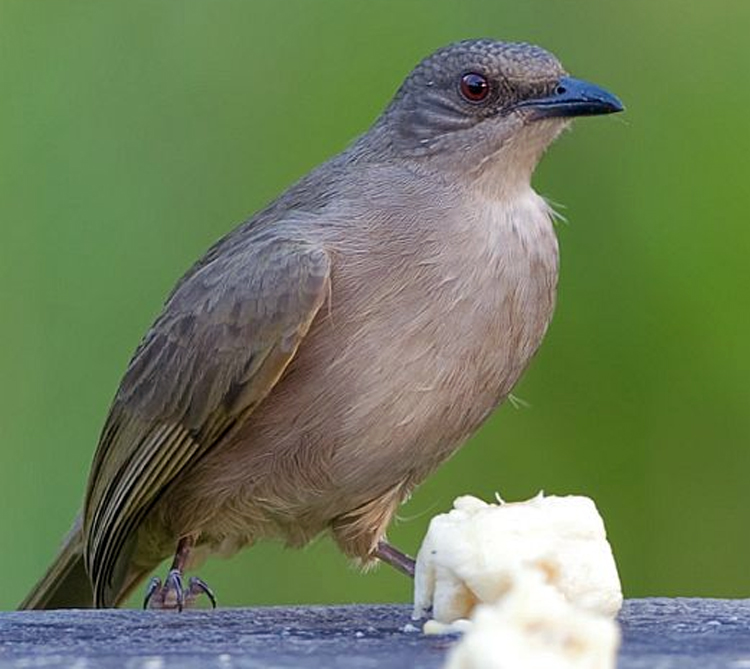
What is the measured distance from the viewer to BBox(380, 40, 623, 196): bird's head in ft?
18.4

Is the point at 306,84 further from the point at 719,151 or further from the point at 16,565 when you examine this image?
the point at 16,565

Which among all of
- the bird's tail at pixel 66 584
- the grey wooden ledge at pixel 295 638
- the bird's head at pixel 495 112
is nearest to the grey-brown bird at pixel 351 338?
the bird's head at pixel 495 112

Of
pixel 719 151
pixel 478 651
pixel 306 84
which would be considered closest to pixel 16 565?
pixel 306 84

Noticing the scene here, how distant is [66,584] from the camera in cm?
634

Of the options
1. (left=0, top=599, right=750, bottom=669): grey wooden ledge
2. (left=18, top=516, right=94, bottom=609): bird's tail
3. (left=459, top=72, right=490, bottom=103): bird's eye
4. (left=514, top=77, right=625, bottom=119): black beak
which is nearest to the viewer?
(left=0, top=599, right=750, bottom=669): grey wooden ledge

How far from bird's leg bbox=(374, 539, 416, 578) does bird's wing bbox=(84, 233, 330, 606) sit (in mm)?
690

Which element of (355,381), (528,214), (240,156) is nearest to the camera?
(355,381)

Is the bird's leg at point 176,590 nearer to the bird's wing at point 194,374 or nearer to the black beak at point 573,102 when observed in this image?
the bird's wing at point 194,374

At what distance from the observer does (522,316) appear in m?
5.50

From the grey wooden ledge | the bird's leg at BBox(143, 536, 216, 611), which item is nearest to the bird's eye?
the bird's leg at BBox(143, 536, 216, 611)

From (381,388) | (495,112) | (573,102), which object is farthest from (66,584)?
(573,102)

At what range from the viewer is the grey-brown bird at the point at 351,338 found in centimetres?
530

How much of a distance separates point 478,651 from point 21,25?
4004mm

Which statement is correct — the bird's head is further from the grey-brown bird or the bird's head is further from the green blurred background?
the green blurred background
